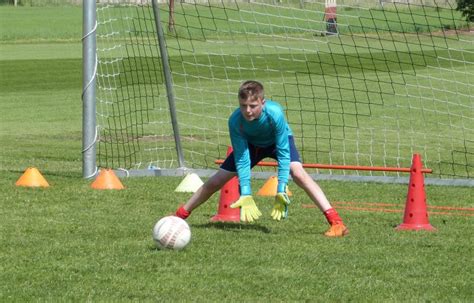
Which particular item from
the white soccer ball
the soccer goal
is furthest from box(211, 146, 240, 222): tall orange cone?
the soccer goal

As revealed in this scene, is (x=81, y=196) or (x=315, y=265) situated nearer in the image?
(x=315, y=265)

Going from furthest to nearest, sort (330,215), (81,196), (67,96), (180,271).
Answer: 1. (67,96)
2. (81,196)
3. (330,215)
4. (180,271)

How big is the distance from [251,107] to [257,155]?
760 mm

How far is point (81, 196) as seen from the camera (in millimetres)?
11102

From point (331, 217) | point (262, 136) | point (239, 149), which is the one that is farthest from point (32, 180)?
point (331, 217)

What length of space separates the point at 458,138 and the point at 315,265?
33.1ft

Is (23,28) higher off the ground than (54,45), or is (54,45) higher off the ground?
(23,28)

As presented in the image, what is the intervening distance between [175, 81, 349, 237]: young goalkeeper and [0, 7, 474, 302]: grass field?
197 mm

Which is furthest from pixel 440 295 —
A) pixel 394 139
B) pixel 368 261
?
pixel 394 139

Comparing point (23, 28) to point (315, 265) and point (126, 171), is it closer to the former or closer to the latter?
point (126, 171)

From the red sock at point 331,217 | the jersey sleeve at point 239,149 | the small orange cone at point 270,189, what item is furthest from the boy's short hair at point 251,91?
the small orange cone at point 270,189

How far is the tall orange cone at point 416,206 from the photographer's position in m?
9.28

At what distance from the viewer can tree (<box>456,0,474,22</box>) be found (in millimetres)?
16075

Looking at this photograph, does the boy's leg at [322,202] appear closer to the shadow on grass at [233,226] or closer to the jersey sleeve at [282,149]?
the jersey sleeve at [282,149]
